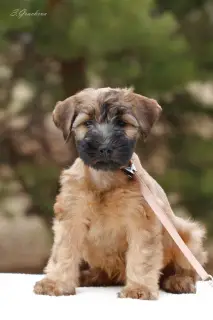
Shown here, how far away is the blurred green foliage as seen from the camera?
23.3 ft

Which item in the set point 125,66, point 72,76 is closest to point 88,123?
point 125,66

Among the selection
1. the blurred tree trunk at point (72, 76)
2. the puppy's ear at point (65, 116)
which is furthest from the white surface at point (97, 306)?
the blurred tree trunk at point (72, 76)

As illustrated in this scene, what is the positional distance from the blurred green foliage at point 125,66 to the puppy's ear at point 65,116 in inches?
136

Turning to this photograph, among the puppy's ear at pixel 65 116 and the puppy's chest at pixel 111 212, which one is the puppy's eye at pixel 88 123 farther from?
the puppy's chest at pixel 111 212

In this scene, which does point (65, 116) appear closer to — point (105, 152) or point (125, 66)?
point (105, 152)

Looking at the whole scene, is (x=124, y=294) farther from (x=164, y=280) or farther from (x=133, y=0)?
(x=133, y=0)

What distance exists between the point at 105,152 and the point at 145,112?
40 cm

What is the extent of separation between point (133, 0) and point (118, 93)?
11.9 feet

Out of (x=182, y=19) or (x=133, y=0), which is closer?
(x=133, y=0)

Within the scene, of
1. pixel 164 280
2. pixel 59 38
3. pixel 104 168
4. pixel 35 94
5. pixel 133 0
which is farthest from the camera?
pixel 35 94

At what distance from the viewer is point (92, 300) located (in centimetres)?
345

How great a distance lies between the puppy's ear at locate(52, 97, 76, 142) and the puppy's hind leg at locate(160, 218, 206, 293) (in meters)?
0.88

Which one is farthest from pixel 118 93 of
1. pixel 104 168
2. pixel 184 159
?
pixel 184 159

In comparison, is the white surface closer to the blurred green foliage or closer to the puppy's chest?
the puppy's chest
